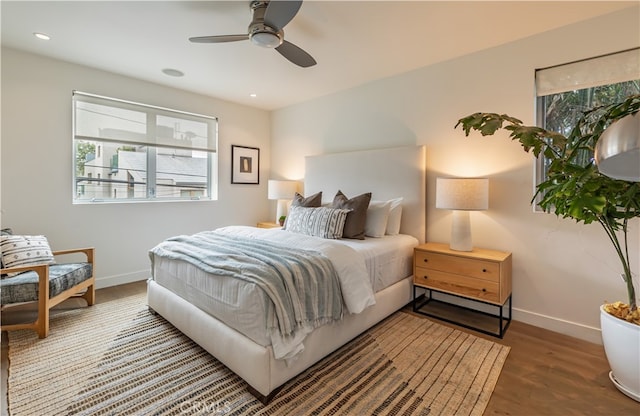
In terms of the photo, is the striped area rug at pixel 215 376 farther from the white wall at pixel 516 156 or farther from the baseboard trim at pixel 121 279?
the baseboard trim at pixel 121 279

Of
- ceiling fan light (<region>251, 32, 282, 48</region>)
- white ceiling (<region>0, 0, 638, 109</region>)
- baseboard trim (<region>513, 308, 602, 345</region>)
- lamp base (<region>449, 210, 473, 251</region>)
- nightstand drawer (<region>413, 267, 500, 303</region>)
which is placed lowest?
baseboard trim (<region>513, 308, 602, 345</region>)

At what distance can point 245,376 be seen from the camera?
1690 mm

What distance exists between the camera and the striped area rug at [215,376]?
62.5 inches

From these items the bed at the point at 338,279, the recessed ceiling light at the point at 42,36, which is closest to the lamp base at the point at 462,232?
the bed at the point at 338,279

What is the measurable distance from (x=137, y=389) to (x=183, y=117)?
3.49 meters

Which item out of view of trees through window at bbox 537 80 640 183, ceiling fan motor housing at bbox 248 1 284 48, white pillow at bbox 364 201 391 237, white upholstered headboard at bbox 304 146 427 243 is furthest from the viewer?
white upholstered headboard at bbox 304 146 427 243

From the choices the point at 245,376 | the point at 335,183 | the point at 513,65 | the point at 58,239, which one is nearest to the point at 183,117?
the point at 58,239

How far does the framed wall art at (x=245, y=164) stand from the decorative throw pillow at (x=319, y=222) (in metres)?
1.87

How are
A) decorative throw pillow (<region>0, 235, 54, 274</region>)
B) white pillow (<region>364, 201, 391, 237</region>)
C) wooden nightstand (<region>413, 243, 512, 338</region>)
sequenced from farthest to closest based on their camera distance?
white pillow (<region>364, 201, 391, 237</region>) → decorative throw pillow (<region>0, 235, 54, 274</region>) → wooden nightstand (<region>413, 243, 512, 338</region>)

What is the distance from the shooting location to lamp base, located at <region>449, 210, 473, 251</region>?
2654mm

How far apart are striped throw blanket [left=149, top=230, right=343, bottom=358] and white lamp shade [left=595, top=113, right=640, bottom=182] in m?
1.49

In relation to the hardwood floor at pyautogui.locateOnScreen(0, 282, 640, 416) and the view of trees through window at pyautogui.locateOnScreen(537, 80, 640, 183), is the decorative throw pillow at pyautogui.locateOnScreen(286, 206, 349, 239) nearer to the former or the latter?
the hardwood floor at pyautogui.locateOnScreen(0, 282, 640, 416)

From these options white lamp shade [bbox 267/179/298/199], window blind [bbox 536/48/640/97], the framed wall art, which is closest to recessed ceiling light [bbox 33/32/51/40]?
the framed wall art

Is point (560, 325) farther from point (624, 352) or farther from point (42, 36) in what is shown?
point (42, 36)
